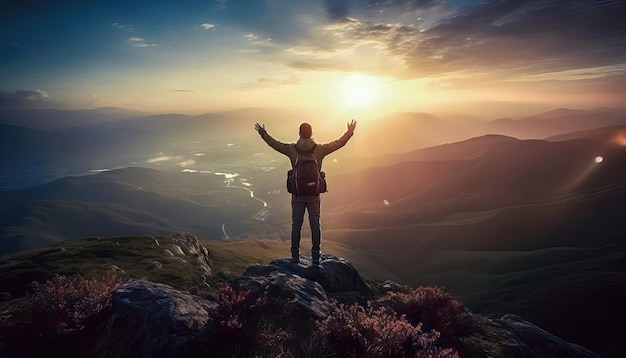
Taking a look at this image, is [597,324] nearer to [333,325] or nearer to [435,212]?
[333,325]

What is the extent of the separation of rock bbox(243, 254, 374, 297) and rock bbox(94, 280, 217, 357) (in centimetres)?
582

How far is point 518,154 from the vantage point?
199m

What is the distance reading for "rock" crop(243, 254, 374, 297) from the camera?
1291 cm

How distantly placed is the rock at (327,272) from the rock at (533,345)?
5835 mm

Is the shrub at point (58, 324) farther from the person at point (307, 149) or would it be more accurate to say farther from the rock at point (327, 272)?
the rock at point (327, 272)

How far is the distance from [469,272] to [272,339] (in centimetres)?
8280

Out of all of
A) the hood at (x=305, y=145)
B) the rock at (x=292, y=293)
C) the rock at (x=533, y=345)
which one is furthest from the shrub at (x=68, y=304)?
the rock at (x=533, y=345)

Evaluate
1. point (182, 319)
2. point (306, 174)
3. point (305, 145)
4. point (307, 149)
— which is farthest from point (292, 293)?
point (305, 145)

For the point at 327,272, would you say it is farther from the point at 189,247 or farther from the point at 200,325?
the point at 189,247

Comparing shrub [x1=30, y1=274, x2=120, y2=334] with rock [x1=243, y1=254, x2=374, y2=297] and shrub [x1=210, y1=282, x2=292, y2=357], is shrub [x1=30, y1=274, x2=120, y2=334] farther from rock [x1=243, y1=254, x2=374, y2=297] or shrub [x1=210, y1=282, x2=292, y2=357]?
rock [x1=243, y1=254, x2=374, y2=297]

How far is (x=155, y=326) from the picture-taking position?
238 inches

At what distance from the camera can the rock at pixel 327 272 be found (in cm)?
1291

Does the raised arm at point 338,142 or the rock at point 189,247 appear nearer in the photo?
the raised arm at point 338,142

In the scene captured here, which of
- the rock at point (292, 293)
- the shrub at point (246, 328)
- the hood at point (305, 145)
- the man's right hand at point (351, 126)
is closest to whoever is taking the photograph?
the shrub at point (246, 328)
